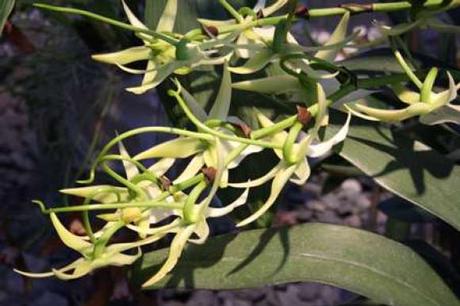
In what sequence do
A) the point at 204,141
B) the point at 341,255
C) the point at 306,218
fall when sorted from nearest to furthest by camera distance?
the point at 204,141 < the point at 341,255 < the point at 306,218

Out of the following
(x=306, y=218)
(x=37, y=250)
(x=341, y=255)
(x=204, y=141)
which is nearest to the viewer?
(x=204, y=141)

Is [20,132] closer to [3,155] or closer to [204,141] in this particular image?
[3,155]

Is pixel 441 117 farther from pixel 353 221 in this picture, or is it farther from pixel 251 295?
pixel 353 221

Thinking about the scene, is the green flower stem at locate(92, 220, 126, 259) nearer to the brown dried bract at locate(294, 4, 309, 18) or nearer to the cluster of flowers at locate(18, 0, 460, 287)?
the cluster of flowers at locate(18, 0, 460, 287)

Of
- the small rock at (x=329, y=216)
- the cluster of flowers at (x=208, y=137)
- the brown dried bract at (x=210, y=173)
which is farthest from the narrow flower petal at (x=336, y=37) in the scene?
the small rock at (x=329, y=216)

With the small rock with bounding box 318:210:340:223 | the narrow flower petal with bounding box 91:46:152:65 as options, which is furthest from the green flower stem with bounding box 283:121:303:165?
the small rock with bounding box 318:210:340:223

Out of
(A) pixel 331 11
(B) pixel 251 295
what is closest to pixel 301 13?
(A) pixel 331 11

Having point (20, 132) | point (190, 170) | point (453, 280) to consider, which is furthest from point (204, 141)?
point (20, 132)
